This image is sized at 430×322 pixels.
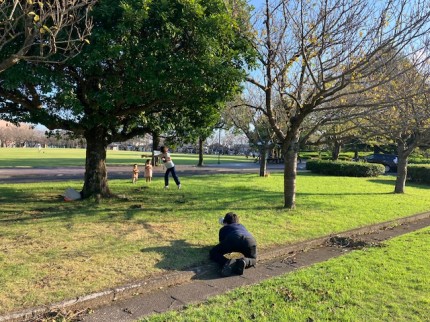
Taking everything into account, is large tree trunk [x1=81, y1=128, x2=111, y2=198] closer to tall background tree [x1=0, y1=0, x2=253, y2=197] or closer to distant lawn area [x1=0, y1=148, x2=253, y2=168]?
tall background tree [x1=0, y1=0, x2=253, y2=197]

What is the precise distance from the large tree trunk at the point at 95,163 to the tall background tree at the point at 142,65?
29.7 inches

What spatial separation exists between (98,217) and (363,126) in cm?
712

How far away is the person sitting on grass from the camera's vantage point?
17.1 feet

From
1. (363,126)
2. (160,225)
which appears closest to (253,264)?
(160,225)

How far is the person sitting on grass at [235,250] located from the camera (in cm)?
522

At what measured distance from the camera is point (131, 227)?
24.1 ft

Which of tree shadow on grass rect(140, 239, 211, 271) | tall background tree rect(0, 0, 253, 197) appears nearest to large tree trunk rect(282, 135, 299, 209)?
tall background tree rect(0, 0, 253, 197)

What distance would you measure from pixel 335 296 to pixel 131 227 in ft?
14.2

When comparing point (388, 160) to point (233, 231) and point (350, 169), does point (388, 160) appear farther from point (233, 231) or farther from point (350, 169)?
point (233, 231)

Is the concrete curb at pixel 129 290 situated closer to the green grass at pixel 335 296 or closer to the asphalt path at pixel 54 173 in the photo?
the green grass at pixel 335 296

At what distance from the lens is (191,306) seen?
4.09 meters

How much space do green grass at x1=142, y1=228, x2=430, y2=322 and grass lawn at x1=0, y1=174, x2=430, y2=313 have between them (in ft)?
4.20

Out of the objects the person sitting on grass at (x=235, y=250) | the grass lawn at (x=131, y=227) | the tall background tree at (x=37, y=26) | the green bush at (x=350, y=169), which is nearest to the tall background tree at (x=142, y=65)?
the tall background tree at (x=37, y=26)

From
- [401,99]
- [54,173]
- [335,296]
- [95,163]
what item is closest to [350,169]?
[401,99]
